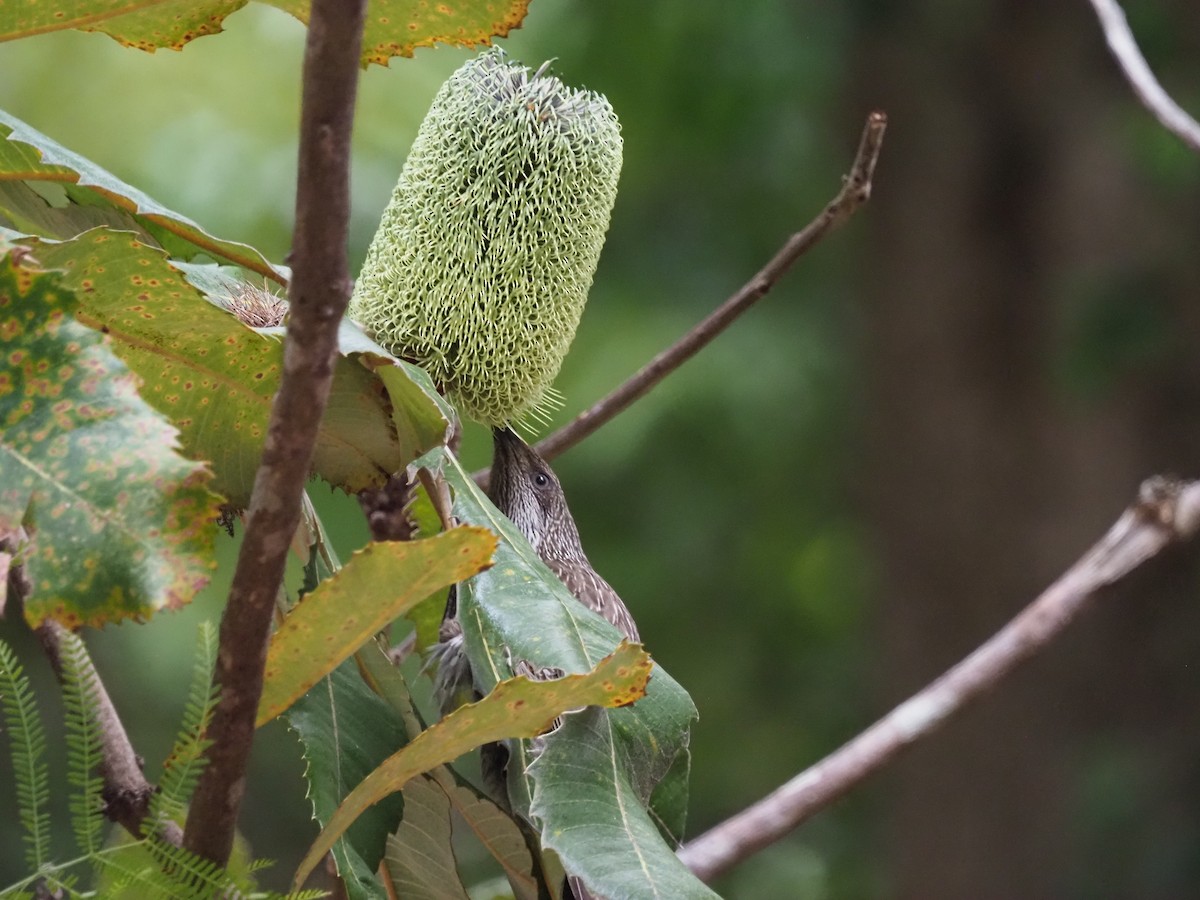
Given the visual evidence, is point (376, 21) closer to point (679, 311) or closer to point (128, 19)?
point (128, 19)

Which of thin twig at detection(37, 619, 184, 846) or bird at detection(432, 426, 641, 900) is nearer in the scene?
thin twig at detection(37, 619, 184, 846)

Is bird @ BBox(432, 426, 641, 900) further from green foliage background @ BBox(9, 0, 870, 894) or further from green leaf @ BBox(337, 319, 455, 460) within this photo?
green foliage background @ BBox(9, 0, 870, 894)

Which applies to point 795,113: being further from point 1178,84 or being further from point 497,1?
point 497,1

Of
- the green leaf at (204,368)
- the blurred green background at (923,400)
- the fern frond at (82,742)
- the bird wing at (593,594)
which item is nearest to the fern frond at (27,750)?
the fern frond at (82,742)

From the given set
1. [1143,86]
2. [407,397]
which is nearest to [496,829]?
[407,397]

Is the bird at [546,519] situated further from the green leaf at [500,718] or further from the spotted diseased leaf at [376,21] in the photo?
the green leaf at [500,718]

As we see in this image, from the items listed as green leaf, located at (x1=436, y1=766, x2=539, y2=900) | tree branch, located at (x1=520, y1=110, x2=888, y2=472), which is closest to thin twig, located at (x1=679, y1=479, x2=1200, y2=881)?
green leaf, located at (x1=436, y1=766, x2=539, y2=900)
